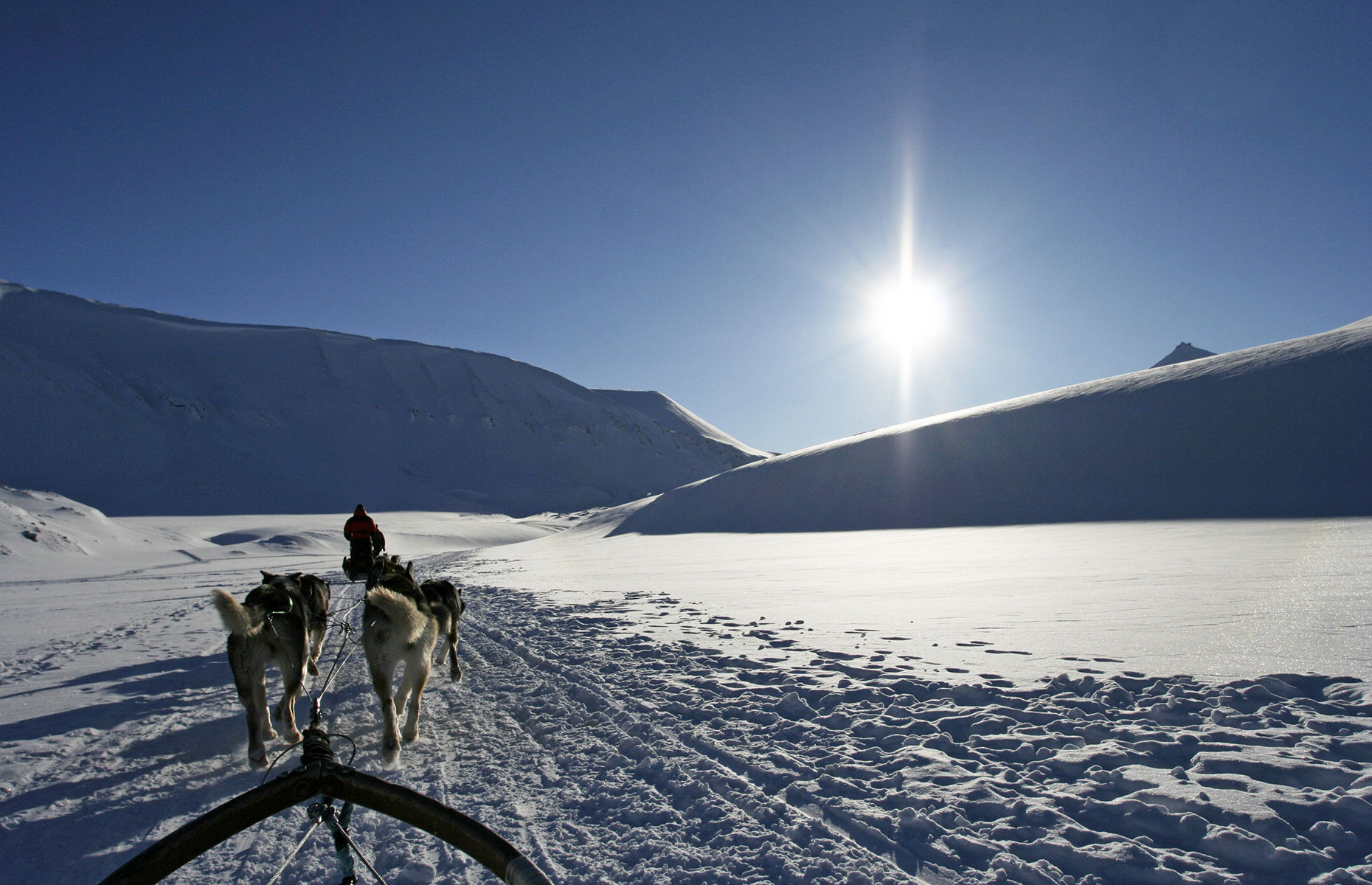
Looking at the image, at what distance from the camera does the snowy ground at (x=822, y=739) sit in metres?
3.12

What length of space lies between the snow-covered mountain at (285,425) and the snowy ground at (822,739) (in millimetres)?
63372

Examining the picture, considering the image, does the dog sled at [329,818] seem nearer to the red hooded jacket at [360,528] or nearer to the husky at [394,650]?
the husky at [394,650]

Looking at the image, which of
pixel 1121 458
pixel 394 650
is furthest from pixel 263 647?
pixel 1121 458

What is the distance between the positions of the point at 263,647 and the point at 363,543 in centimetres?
507

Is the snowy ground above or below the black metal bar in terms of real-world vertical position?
below

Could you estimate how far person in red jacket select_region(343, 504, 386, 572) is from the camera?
31.0ft

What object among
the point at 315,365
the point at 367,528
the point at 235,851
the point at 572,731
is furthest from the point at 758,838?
the point at 315,365

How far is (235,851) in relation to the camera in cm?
335

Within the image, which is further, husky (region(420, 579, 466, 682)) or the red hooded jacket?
the red hooded jacket

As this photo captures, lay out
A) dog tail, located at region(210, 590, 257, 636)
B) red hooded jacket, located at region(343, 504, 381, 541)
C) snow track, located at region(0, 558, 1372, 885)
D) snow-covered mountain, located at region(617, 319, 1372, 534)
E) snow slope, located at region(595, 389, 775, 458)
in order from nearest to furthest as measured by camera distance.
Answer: snow track, located at region(0, 558, 1372, 885) → dog tail, located at region(210, 590, 257, 636) → red hooded jacket, located at region(343, 504, 381, 541) → snow-covered mountain, located at region(617, 319, 1372, 534) → snow slope, located at region(595, 389, 775, 458)

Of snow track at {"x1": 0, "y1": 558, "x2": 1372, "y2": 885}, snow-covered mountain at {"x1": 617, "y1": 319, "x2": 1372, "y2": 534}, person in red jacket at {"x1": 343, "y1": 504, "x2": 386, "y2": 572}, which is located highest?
snow-covered mountain at {"x1": 617, "y1": 319, "x2": 1372, "y2": 534}

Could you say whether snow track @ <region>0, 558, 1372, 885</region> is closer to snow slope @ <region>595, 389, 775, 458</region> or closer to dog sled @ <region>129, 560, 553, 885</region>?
dog sled @ <region>129, 560, 553, 885</region>

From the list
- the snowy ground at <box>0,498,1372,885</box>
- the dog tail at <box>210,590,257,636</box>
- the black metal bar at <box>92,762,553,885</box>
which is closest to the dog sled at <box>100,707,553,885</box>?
the black metal bar at <box>92,762,553,885</box>

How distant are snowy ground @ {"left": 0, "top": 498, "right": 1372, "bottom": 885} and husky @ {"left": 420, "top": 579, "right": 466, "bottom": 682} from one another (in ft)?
0.97
